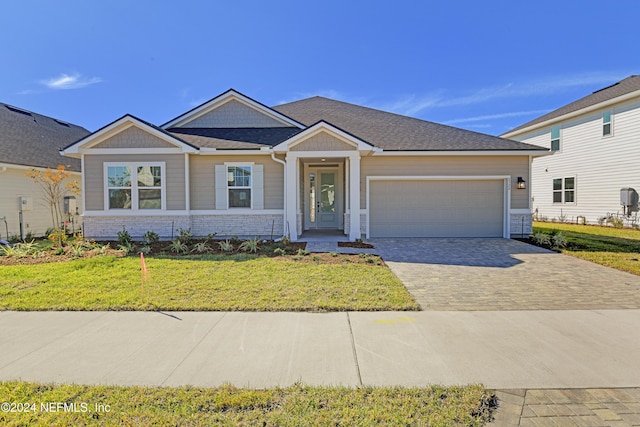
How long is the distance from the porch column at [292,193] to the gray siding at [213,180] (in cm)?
62

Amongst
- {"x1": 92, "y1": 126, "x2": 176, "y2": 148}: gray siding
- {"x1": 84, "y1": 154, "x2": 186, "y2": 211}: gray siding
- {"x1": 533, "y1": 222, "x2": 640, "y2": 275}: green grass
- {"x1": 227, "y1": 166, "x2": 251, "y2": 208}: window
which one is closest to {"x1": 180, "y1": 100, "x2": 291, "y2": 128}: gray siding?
{"x1": 92, "y1": 126, "x2": 176, "y2": 148}: gray siding

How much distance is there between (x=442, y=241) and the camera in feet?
37.9

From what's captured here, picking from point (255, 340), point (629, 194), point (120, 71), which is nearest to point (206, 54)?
point (120, 71)

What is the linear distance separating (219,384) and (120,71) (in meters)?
16.8

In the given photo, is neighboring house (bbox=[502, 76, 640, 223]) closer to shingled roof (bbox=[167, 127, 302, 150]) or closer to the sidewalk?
shingled roof (bbox=[167, 127, 302, 150])

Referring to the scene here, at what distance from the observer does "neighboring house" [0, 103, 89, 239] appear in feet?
40.9

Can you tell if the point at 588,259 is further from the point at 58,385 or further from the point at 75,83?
the point at 75,83

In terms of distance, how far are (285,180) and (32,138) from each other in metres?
12.4

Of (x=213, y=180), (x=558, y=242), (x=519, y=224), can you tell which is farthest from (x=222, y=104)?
(x=558, y=242)

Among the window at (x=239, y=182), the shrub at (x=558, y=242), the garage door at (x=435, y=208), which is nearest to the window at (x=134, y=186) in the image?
the window at (x=239, y=182)

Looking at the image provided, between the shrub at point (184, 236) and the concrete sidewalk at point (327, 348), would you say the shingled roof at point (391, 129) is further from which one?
the concrete sidewalk at point (327, 348)

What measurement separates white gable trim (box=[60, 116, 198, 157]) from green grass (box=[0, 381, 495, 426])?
375 inches

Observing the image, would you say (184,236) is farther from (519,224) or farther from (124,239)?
(519,224)

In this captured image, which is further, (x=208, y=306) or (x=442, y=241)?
(x=442, y=241)
